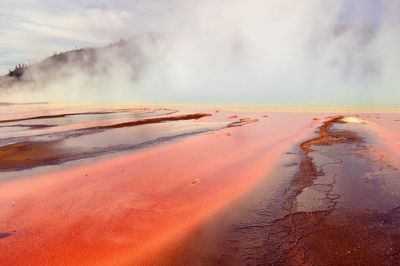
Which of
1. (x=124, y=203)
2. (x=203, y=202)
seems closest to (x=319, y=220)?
(x=203, y=202)

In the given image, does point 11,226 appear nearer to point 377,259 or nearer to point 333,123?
point 377,259

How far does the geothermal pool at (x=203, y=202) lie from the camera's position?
3.86 m

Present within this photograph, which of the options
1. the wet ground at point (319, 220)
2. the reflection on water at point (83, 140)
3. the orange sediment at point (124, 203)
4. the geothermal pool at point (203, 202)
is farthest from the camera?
the reflection on water at point (83, 140)

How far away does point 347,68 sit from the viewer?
61.3 metres

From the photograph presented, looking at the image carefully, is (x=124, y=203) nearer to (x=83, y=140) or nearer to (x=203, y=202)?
(x=203, y=202)

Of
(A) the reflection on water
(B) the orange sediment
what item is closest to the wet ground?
(B) the orange sediment

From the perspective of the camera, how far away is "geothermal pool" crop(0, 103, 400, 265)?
12.7ft

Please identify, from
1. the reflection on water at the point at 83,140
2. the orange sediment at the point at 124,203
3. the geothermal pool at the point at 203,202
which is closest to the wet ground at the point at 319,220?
the geothermal pool at the point at 203,202

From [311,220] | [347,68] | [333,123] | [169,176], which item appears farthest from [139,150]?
[347,68]

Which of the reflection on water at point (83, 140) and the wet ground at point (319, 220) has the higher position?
the reflection on water at point (83, 140)

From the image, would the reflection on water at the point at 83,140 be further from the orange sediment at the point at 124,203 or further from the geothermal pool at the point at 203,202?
the orange sediment at the point at 124,203

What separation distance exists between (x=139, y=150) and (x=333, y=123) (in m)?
7.90

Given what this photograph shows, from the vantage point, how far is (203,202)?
5406 mm

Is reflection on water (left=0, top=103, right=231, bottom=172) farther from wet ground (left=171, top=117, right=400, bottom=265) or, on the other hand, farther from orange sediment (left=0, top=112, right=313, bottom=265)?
wet ground (left=171, top=117, right=400, bottom=265)
